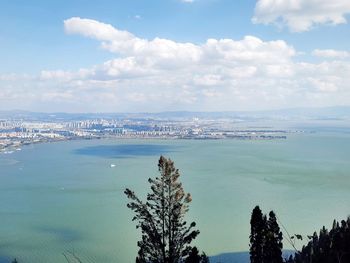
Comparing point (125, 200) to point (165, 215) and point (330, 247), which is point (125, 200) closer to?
point (330, 247)

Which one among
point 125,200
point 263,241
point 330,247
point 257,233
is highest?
point 257,233

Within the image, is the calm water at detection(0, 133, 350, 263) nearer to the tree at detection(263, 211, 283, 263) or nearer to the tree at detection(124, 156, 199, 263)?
the tree at detection(263, 211, 283, 263)

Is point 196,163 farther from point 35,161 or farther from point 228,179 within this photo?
point 35,161

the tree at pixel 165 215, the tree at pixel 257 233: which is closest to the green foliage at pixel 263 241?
the tree at pixel 257 233

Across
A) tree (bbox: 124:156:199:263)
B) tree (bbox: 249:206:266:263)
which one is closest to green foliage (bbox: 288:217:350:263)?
tree (bbox: 249:206:266:263)

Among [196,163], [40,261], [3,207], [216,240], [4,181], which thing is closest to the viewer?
[40,261]

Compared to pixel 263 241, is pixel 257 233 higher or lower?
A: higher

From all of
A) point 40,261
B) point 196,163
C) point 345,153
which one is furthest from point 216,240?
point 345,153

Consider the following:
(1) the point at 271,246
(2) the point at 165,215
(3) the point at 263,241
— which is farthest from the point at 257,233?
(2) the point at 165,215
